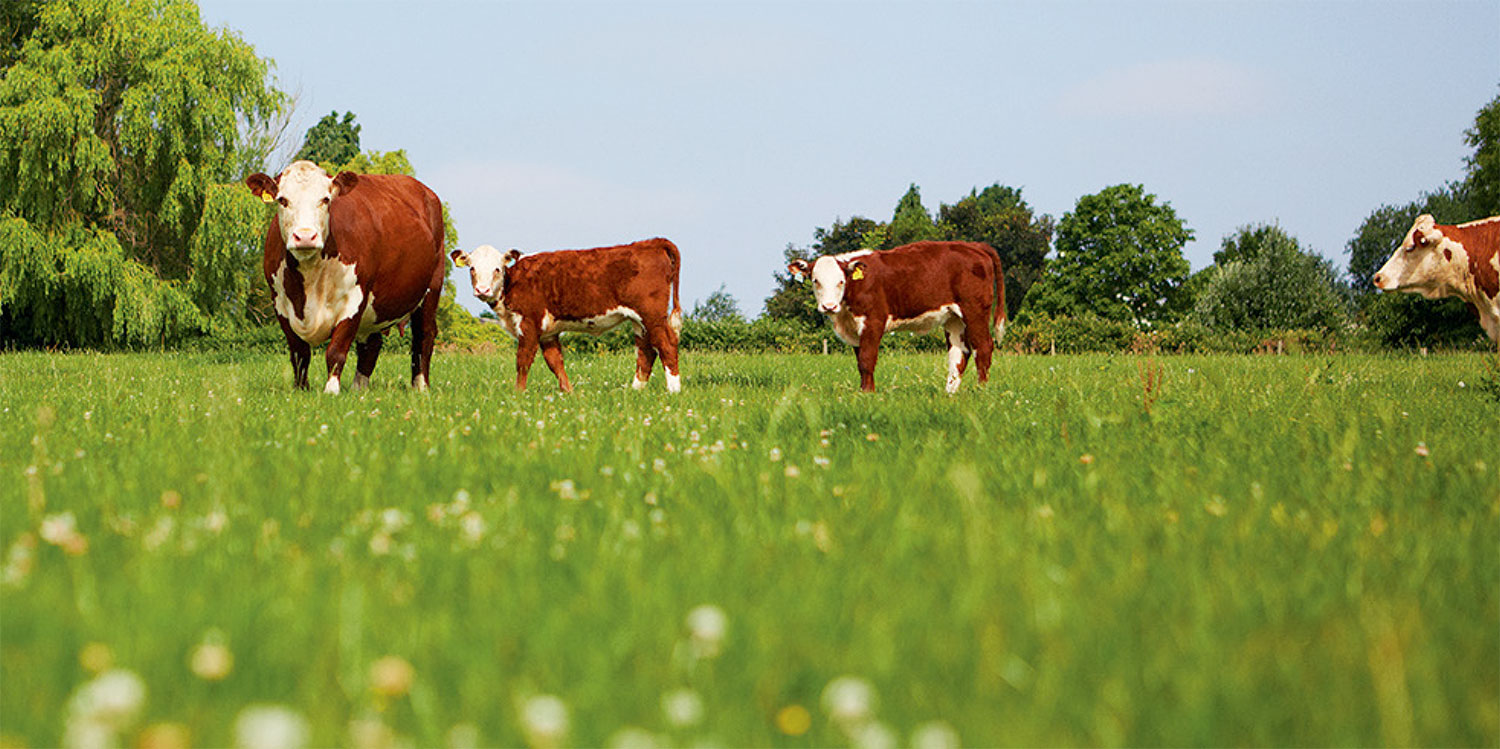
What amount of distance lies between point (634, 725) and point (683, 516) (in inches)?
61.6

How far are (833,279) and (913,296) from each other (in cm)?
93

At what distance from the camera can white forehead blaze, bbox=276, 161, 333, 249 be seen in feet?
27.0

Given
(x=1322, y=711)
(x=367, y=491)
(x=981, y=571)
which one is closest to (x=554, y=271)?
(x=367, y=491)

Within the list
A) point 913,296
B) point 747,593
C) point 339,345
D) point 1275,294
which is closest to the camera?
point 747,593

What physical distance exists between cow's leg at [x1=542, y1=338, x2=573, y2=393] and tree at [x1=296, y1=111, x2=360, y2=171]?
51.5 m

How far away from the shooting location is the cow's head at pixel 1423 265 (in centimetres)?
1184

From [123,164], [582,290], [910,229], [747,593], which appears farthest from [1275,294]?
[747,593]

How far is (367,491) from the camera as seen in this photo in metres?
3.46

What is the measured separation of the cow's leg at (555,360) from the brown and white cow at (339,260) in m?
1.37

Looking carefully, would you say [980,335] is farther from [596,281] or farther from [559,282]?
[559,282]

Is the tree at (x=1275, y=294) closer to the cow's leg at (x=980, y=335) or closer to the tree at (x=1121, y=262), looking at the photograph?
the tree at (x=1121, y=262)

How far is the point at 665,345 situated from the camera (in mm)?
10789

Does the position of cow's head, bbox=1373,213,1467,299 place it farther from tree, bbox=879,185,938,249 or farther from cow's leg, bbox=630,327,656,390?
tree, bbox=879,185,938,249

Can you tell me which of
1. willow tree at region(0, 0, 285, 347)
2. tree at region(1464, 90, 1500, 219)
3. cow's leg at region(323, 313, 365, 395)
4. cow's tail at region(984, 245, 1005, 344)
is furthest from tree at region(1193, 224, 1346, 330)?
cow's leg at region(323, 313, 365, 395)
